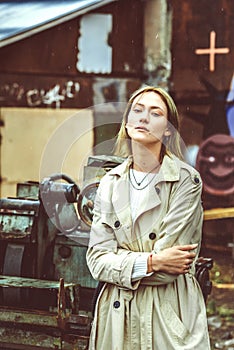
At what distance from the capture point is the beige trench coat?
11.5 feet

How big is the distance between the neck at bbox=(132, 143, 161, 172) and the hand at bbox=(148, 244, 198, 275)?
43 cm

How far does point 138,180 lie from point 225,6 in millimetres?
1472

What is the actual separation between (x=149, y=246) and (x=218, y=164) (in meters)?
1.30

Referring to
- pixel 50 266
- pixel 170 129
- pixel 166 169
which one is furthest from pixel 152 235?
pixel 50 266

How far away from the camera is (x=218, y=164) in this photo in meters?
4.71

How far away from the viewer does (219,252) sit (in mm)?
4664

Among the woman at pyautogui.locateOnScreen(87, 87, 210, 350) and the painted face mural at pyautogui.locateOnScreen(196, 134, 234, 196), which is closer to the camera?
the woman at pyautogui.locateOnScreen(87, 87, 210, 350)

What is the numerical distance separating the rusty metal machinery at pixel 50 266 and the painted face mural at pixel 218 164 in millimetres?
590

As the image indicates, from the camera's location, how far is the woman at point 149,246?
3.50 m

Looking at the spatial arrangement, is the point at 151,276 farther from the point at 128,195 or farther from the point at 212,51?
the point at 212,51

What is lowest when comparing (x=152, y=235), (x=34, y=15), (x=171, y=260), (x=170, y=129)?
(x=171, y=260)

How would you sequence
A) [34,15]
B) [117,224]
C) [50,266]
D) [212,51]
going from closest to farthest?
[117,224] < [50,266] < [212,51] < [34,15]

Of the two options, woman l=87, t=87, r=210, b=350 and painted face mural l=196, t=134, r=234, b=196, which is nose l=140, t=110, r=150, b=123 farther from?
painted face mural l=196, t=134, r=234, b=196

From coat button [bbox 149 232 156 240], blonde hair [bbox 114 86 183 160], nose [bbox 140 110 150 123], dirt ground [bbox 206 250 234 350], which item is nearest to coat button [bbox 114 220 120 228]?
coat button [bbox 149 232 156 240]
